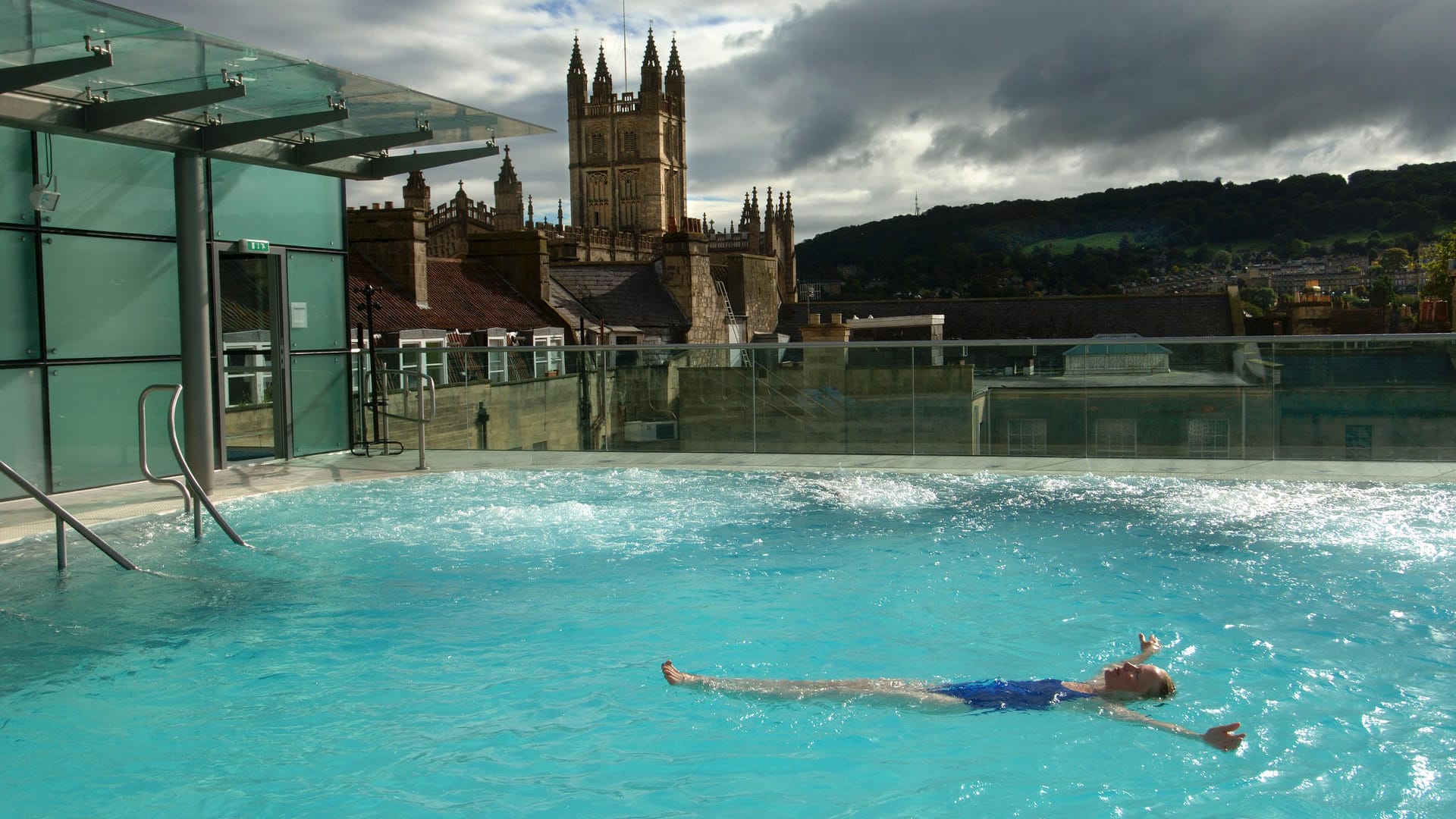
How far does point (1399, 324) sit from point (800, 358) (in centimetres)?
6599

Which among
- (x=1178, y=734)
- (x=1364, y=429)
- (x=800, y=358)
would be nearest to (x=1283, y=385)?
(x=1364, y=429)

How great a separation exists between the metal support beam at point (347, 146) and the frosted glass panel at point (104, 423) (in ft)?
8.26

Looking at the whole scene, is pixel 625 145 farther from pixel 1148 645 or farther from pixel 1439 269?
pixel 1148 645

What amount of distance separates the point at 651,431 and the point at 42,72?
7.40m

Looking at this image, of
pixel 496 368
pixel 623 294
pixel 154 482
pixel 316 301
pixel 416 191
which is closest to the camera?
pixel 154 482

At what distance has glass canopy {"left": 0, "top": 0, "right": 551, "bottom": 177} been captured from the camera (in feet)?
25.1

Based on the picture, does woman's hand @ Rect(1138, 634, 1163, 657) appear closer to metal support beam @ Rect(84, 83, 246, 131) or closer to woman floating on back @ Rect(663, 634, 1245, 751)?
woman floating on back @ Rect(663, 634, 1245, 751)

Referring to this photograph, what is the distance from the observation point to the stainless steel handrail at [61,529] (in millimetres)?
6559

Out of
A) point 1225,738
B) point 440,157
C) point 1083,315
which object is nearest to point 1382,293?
point 1083,315

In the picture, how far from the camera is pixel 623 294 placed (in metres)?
44.2

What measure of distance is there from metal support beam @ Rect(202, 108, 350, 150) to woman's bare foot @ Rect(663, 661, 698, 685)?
6.73m

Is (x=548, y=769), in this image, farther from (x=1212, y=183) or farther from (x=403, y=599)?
(x=1212, y=183)

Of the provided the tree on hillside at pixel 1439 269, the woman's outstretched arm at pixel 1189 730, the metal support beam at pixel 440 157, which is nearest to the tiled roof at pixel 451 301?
the metal support beam at pixel 440 157

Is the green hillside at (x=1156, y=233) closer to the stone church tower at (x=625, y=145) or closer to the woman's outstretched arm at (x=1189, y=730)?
the stone church tower at (x=625, y=145)
